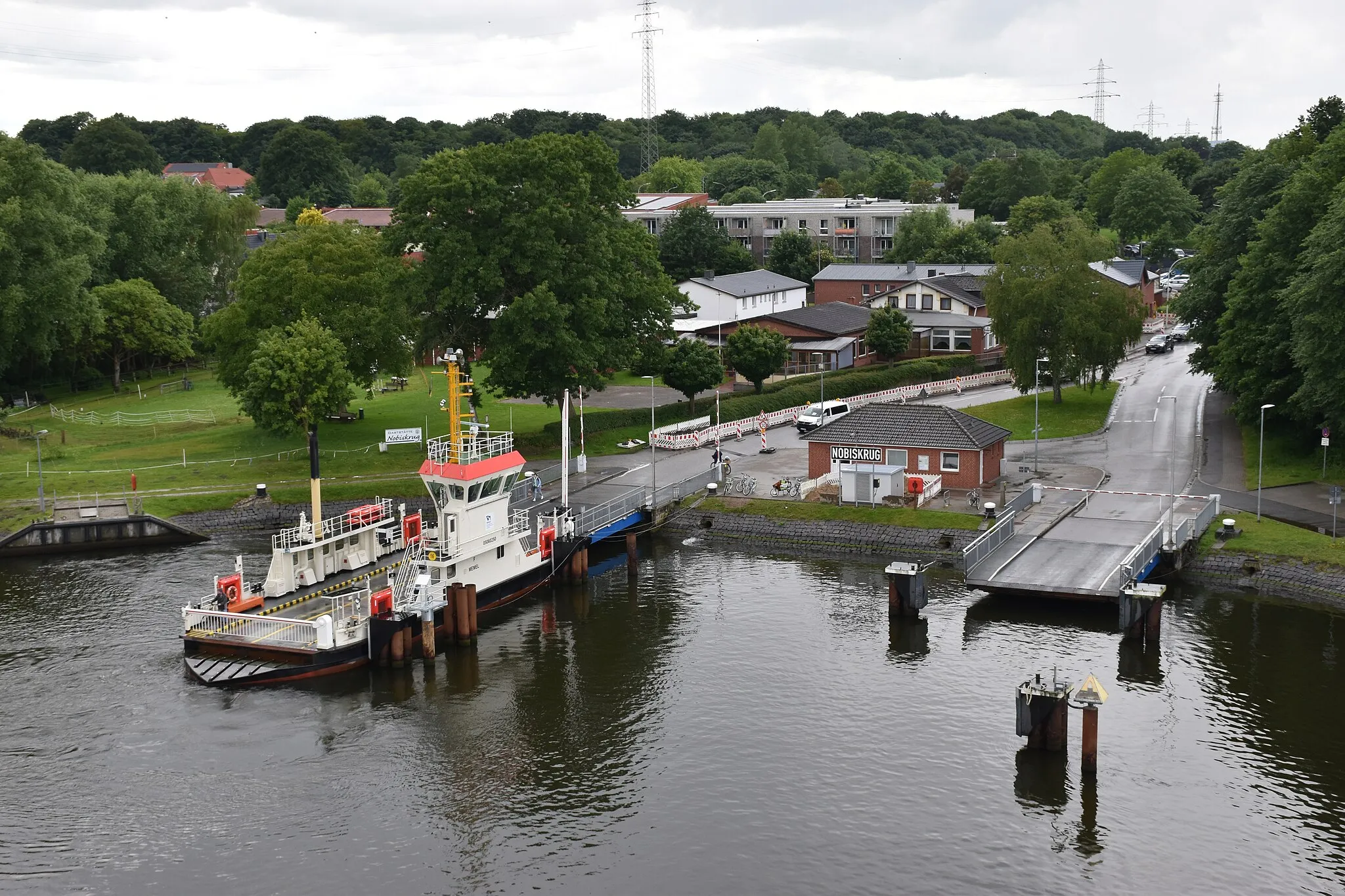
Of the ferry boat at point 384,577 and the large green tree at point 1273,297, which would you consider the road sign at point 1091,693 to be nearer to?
the ferry boat at point 384,577

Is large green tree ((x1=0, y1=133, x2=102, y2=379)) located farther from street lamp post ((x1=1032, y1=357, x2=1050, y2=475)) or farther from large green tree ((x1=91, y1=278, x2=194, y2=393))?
street lamp post ((x1=1032, y1=357, x2=1050, y2=475))

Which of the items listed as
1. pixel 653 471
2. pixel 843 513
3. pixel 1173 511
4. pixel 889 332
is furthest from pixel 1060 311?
pixel 653 471

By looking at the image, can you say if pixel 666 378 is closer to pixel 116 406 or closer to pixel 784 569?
pixel 784 569

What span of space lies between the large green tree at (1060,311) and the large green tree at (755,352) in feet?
46.6

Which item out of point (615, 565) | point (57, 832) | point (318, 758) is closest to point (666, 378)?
point (615, 565)

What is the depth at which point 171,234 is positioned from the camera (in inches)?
4333

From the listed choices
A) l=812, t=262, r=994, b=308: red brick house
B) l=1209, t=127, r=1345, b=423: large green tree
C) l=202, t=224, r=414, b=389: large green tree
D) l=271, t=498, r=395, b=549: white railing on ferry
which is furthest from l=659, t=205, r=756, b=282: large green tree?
l=271, t=498, r=395, b=549: white railing on ferry

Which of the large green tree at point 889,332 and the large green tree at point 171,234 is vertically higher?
the large green tree at point 171,234

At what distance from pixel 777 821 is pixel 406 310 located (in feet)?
146

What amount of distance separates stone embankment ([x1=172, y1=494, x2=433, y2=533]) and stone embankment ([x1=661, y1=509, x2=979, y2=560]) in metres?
13.9

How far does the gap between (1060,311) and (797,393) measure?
17.8m

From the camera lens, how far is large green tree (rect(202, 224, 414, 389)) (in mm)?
73125

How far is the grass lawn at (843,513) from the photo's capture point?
59781 mm

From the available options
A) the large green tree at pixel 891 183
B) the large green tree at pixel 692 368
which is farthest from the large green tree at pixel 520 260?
the large green tree at pixel 891 183
